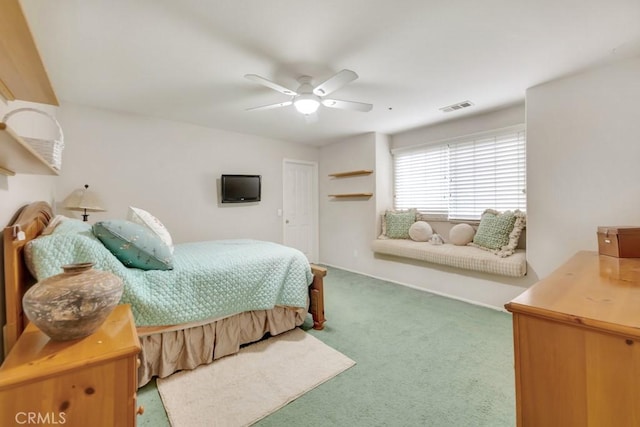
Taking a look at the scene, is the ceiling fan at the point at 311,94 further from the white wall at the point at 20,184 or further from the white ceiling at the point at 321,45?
the white wall at the point at 20,184

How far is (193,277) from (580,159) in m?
3.50

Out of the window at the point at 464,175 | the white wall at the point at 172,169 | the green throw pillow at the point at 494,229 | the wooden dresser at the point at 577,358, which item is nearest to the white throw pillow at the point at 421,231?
the window at the point at 464,175

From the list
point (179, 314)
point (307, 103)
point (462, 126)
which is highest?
point (462, 126)

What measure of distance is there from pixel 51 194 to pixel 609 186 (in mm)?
5336

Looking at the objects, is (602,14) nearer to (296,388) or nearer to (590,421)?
(590,421)

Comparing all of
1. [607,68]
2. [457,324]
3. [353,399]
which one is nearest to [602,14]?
[607,68]

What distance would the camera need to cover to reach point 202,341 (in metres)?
1.96

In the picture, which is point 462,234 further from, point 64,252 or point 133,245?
point 64,252

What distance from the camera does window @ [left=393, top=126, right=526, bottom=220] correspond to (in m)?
3.23

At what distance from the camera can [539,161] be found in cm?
266

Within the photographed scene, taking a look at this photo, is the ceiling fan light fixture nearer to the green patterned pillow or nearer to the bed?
the bed

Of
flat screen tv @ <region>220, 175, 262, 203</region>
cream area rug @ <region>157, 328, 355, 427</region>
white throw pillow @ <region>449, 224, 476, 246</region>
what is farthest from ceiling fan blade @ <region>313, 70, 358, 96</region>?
white throw pillow @ <region>449, 224, 476, 246</region>

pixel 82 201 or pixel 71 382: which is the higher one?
pixel 82 201

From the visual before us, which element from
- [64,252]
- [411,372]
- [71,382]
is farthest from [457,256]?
[64,252]
